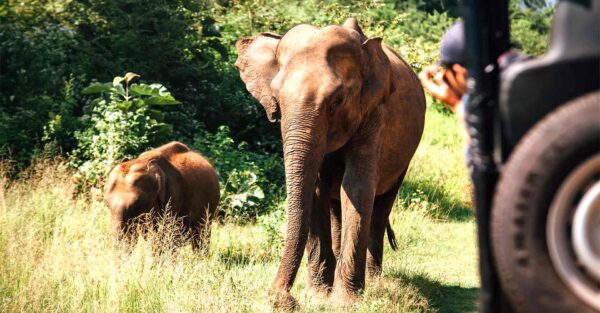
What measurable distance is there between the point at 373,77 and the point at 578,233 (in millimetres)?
6595

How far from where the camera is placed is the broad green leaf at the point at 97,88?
13.8m

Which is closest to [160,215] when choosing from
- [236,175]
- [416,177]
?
[236,175]

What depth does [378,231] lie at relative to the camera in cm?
1052

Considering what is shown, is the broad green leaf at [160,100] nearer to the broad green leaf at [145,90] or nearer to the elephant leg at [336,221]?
the broad green leaf at [145,90]

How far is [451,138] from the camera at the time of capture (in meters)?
20.5

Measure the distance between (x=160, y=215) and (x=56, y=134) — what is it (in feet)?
14.1

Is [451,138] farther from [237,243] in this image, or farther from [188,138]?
[237,243]

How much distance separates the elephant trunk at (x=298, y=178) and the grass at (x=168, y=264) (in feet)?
1.33

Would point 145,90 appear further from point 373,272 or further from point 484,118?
point 484,118

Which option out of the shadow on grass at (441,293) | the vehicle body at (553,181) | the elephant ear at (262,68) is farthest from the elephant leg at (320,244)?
the vehicle body at (553,181)

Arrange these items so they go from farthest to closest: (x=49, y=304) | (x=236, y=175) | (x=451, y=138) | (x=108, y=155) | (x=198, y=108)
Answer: (x=451, y=138) → (x=198, y=108) → (x=236, y=175) → (x=108, y=155) → (x=49, y=304)

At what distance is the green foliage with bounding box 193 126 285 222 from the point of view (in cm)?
1367

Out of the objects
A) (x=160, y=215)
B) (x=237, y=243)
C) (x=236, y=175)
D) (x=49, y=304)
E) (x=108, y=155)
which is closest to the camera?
(x=49, y=304)

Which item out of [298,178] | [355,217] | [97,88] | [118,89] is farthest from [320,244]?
[97,88]
